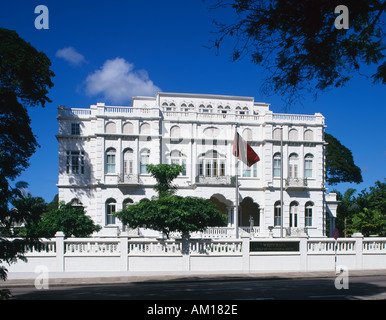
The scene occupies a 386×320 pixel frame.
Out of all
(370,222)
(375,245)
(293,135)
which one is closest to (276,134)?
(293,135)

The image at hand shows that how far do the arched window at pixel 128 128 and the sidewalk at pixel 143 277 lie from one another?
66.4 feet

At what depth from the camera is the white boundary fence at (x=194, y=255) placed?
61.0 feet

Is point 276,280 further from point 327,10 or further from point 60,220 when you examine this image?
point 60,220

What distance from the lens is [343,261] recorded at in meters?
20.7

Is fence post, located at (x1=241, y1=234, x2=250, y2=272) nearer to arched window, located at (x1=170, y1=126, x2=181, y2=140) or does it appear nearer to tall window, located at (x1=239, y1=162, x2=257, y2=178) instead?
tall window, located at (x1=239, y1=162, x2=257, y2=178)

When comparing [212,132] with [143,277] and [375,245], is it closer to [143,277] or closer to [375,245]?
[375,245]

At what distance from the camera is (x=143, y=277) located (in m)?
18.5

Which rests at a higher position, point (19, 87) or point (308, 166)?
point (19, 87)

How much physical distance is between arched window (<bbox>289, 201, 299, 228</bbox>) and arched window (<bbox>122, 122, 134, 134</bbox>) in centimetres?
1685

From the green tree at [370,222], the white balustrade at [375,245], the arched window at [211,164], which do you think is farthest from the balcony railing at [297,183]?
the white balustrade at [375,245]

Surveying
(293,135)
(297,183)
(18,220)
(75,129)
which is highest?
(75,129)

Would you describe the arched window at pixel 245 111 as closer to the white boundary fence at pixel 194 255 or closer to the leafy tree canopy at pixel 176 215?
the leafy tree canopy at pixel 176 215

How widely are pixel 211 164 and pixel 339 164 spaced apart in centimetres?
3212
